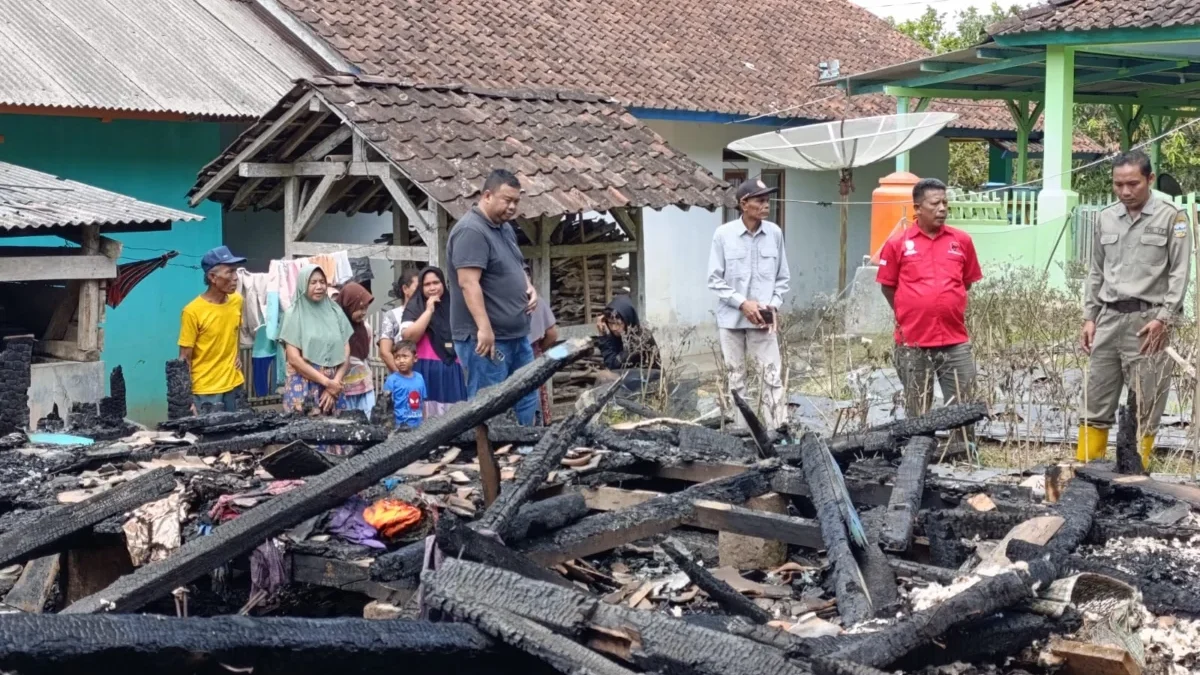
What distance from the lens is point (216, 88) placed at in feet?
42.8

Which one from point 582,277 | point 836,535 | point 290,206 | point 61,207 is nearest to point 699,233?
point 582,277

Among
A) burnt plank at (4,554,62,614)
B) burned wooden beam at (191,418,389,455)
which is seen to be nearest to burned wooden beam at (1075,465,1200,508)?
burned wooden beam at (191,418,389,455)

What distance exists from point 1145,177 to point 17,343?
6585 millimetres

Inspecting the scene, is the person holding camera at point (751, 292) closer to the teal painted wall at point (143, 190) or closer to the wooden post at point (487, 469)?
the wooden post at point (487, 469)

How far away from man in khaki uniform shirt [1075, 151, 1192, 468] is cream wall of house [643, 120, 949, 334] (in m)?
9.23

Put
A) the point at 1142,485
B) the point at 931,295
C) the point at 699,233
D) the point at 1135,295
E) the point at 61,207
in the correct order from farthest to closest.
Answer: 1. the point at 699,233
2. the point at 61,207
3. the point at 931,295
4. the point at 1135,295
5. the point at 1142,485

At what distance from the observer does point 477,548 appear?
14.2 feet

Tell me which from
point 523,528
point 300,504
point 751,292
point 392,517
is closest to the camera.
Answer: point 300,504

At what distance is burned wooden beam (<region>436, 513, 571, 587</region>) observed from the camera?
4.29 meters

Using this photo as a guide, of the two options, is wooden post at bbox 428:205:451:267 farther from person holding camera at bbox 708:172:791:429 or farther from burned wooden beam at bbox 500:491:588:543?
burned wooden beam at bbox 500:491:588:543

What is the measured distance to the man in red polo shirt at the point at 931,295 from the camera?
25.3 ft

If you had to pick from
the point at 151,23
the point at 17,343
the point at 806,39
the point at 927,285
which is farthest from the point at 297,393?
the point at 806,39

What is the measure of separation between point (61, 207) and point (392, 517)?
5064 millimetres

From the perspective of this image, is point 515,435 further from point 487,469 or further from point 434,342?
point 434,342
